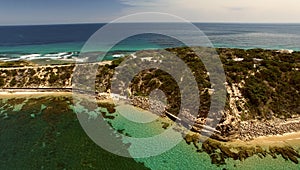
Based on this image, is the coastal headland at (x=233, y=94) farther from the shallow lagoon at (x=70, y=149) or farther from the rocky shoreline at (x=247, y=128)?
the shallow lagoon at (x=70, y=149)

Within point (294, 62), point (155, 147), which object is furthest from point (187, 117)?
point (294, 62)

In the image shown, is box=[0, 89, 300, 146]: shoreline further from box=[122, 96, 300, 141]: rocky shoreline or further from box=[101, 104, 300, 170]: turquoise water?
box=[101, 104, 300, 170]: turquoise water

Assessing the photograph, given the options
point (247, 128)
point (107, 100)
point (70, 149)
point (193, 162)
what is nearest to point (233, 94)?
point (247, 128)

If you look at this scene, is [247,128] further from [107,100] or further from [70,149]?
[107,100]

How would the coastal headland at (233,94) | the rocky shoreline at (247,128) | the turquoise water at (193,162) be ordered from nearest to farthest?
the turquoise water at (193,162)
the coastal headland at (233,94)
the rocky shoreline at (247,128)

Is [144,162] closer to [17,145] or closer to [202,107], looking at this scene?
[202,107]

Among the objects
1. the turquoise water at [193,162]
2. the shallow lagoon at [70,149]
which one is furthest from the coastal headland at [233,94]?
the shallow lagoon at [70,149]

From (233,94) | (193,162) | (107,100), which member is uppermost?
(233,94)

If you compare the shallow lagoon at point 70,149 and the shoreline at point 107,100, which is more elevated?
the shoreline at point 107,100

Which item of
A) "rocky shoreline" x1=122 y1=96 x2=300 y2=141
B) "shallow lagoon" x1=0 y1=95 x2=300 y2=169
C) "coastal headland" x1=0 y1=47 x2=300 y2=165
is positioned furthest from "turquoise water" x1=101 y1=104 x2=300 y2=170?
"rocky shoreline" x1=122 y1=96 x2=300 y2=141

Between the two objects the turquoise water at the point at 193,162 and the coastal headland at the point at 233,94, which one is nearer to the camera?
the turquoise water at the point at 193,162

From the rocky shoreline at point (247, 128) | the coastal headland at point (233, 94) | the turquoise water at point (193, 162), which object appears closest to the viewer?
the turquoise water at point (193, 162)
